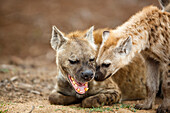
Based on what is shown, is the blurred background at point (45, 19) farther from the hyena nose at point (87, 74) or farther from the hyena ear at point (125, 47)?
the hyena nose at point (87, 74)

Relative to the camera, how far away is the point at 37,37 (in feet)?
32.8

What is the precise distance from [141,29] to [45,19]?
782 centimetres

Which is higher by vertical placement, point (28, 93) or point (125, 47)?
point (125, 47)

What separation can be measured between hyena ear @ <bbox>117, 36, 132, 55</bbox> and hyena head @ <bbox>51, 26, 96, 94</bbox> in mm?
410

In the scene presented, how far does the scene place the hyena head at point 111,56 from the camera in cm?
374

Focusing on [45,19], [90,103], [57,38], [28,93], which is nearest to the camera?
[90,103]

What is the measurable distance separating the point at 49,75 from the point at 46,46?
3.42 meters

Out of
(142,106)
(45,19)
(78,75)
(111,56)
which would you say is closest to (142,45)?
(111,56)

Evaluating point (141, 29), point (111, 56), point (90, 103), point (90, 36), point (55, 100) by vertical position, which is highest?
point (90, 36)

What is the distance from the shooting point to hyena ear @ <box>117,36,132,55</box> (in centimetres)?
373

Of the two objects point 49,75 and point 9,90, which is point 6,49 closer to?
point 49,75

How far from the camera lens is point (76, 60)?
367 centimetres

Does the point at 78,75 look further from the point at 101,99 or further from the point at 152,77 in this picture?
the point at 152,77

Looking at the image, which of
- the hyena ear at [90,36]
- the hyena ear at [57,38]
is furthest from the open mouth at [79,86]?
the hyena ear at [90,36]
